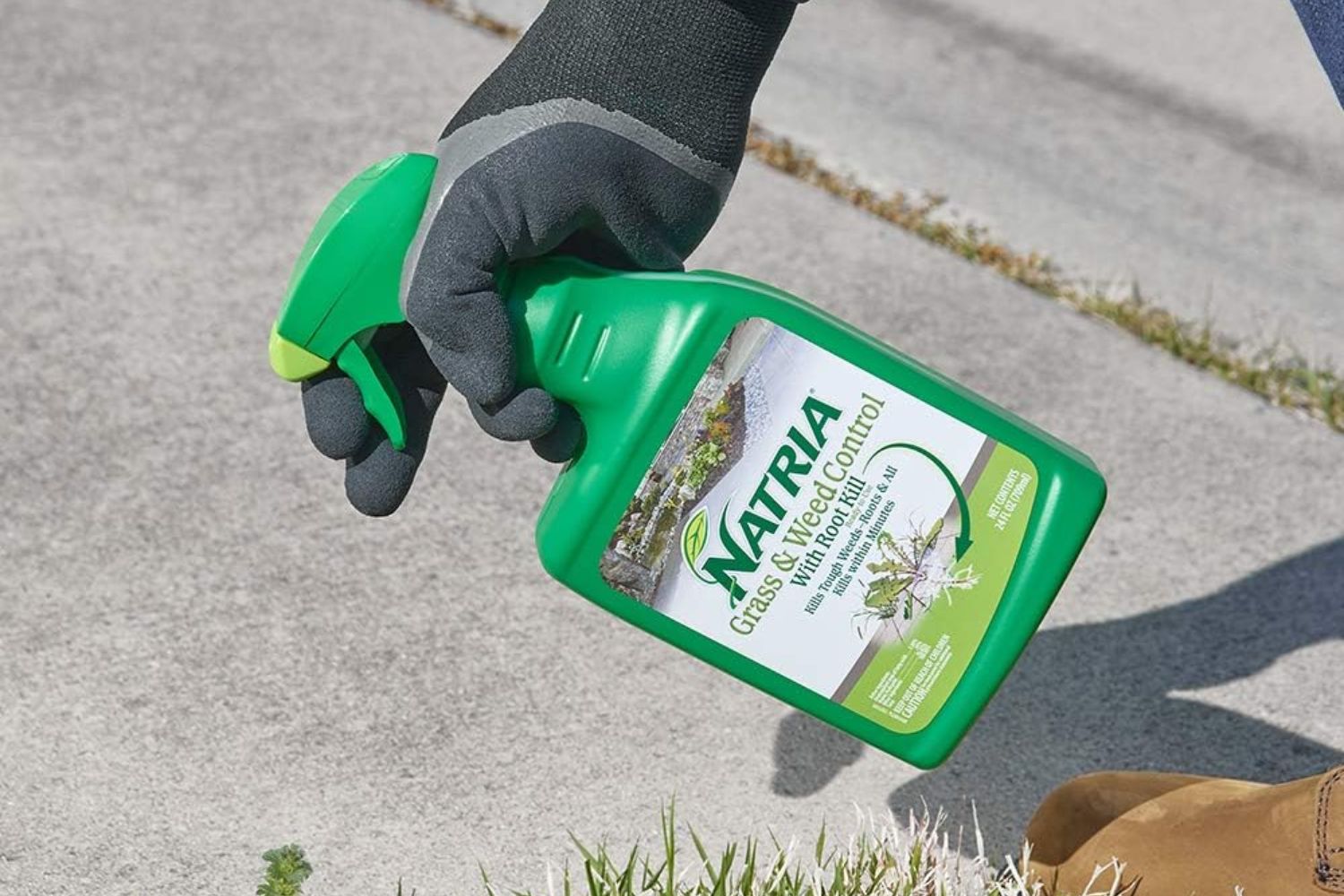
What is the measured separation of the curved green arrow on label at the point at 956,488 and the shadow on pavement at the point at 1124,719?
439 mm

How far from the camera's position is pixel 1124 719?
7.56ft

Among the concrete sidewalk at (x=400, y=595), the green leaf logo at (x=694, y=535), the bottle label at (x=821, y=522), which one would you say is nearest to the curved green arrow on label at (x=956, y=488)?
the bottle label at (x=821, y=522)

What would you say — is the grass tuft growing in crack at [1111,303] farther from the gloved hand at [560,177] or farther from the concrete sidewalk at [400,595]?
the gloved hand at [560,177]

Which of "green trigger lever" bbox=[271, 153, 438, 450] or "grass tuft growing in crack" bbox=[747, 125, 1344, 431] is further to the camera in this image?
"grass tuft growing in crack" bbox=[747, 125, 1344, 431]

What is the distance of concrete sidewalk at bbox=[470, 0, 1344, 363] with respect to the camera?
3428 mm

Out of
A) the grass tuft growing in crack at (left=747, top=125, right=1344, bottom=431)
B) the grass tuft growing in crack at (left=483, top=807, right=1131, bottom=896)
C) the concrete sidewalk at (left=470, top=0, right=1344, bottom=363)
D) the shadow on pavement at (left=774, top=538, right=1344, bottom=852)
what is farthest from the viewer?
the concrete sidewalk at (left=470, top=0, right=1344, bottom=363)

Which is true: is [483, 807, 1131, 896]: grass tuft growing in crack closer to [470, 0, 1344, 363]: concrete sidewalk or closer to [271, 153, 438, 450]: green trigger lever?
[271, 153, 438, 450]: green trigger lever

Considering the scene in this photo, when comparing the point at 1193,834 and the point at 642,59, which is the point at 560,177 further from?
the point at 1193,834

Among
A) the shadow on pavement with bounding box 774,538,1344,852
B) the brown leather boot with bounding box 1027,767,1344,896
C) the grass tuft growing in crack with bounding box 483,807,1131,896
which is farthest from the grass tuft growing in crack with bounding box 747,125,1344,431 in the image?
the grass tuft growing in crack with bounding box 483,807,1131,896

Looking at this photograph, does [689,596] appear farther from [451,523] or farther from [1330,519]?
[1330,519]

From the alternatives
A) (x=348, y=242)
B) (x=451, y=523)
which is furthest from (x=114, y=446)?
(x=348, y=242)

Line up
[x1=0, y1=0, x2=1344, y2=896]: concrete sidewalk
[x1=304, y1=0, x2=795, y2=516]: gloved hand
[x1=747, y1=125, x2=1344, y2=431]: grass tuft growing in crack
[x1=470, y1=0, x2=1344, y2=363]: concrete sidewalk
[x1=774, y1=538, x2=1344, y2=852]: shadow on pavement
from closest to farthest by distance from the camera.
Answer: [x1=304, y1=0, x2=795, y2=516]: gloved hand, [x1=0, y1=0, x2=1344, y2=896]: concrete sidewalk, [x1=774, y1=538, x2=1344, y2=852]: shadow on pavement, [x1=747, y1=125, x2=1344, y2=431]: grass tuft growing in crack, [x1=470, y1=0, x2=1344, y2=363]: concrete sidewalk

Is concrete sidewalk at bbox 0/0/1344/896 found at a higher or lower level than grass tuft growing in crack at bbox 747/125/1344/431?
lower

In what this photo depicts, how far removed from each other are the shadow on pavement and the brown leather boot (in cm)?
13
